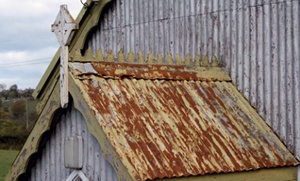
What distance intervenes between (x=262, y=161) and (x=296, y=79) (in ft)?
4.95

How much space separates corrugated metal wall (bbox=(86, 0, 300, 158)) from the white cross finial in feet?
11.2

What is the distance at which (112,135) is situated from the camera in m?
8.33

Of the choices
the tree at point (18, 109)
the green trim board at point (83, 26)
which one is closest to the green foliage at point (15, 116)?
the tree at point (18, 109)

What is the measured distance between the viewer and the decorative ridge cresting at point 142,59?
30.2 ft

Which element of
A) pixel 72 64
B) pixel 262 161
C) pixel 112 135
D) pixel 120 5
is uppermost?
→ pixel 120 5

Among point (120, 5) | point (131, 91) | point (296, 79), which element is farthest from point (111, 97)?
point (120, 5)

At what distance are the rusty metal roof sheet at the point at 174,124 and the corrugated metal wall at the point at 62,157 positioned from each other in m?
0.46

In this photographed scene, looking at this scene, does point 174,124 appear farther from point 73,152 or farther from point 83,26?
point 83,26

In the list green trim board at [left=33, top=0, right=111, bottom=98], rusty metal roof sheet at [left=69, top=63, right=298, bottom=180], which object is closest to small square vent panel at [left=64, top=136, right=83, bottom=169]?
rusty metal roof sheet at [left=69, top=63, right=298, bottom=180]

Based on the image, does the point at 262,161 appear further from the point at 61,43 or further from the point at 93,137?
the point at 61,43

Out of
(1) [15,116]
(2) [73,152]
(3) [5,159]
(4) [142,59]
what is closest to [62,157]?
(2) [73,152]

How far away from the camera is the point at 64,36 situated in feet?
29.7

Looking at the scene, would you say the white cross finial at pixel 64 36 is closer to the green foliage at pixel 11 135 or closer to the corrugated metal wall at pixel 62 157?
the corrugated metal wall at pixel 62 157

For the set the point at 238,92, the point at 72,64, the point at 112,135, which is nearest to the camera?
the point at 112,135
